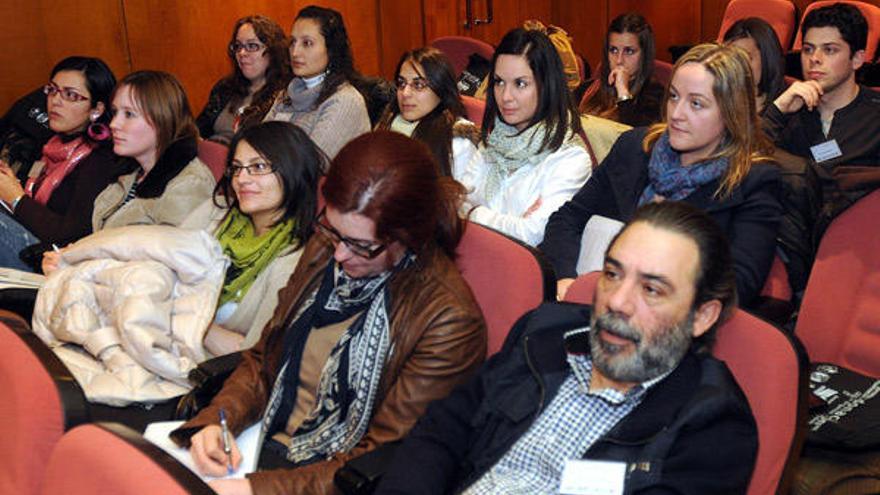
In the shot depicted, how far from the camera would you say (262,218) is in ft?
9.27

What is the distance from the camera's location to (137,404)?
251 centimetres

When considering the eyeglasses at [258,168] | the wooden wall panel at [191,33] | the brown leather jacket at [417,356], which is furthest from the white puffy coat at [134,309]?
the wooden wall panel at [191,33]

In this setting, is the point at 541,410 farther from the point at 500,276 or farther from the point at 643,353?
the point at 500,276

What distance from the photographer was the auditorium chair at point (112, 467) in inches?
48.7

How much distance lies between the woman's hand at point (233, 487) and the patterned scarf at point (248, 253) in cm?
94

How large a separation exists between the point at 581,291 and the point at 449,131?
5.26ft

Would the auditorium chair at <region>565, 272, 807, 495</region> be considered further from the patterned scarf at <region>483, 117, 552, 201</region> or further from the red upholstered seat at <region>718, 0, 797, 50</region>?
the red upholstered seat at <region>718, 0, 797, 50</region>

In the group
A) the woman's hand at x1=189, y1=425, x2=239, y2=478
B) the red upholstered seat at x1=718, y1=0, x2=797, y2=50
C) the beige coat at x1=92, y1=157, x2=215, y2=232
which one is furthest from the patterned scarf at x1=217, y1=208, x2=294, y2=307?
the red upholstered seat at x1=718, y1=0, x2=797, y2=50

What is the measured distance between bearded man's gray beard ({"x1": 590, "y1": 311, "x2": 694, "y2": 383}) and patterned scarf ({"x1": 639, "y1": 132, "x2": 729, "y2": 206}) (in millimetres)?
945

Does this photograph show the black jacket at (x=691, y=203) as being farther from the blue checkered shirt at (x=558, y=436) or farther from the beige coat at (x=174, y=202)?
the beige coat at (x=174, y=202)

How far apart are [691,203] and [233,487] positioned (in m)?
1.46

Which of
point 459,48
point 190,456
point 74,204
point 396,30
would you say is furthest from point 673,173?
point 396,30

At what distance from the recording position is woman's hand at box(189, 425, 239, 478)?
2010 mm

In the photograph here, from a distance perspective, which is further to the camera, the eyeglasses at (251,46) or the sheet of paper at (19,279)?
the eyeglasses at (251,46)
